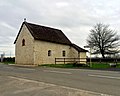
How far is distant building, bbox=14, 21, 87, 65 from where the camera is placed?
129 feet

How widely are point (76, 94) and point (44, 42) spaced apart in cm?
3258

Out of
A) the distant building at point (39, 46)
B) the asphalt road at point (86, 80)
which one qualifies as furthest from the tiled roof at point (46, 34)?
the asphalt road at point (86, 80)

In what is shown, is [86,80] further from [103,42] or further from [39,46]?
[103,42]

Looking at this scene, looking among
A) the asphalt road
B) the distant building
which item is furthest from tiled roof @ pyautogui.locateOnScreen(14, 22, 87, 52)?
the asphalt road

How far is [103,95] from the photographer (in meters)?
8.23

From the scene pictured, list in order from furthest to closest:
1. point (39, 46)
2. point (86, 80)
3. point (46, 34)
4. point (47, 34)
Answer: point (47, 34), point (46, 34), point (39, 46), point (86, 80)

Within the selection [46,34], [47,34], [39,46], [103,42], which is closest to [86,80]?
[39,46]

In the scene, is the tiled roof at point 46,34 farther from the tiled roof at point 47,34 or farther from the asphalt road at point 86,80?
the asphalt road at point 86,80

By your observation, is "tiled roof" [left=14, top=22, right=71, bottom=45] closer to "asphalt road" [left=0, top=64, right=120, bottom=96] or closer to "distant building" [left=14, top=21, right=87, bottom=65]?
"distant building" [left=14, top=21, right=87, bottom=65]

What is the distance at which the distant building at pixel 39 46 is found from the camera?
39.2 metres

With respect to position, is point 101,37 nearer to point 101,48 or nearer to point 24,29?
point 101,48

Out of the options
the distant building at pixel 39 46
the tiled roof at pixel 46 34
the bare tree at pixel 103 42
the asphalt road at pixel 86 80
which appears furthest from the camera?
the bare tree at pixel 103 42

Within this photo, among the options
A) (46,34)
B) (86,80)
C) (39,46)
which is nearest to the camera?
(86,80)

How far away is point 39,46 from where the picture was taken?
39.6 metres
